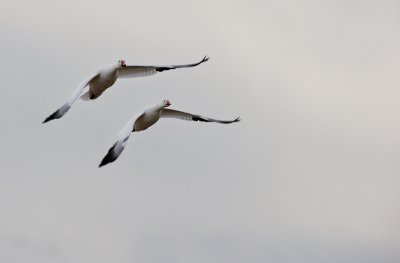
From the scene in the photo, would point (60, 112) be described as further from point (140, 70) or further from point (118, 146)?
point (140, 70)

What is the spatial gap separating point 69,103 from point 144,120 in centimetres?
438

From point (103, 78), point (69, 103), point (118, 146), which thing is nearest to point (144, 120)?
point (103, 78)

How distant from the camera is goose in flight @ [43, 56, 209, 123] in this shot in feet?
254

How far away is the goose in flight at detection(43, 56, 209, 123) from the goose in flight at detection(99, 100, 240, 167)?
211cm

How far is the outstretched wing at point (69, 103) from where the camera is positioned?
76.8m

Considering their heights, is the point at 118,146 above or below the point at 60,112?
below

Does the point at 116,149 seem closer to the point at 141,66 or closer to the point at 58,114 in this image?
the point at 58,114

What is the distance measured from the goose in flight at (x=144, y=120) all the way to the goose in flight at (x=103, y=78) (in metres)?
2.11

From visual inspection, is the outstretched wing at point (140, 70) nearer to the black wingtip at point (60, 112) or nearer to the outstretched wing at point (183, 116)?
the outstretched wing at point (183, 116)

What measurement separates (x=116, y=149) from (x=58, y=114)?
3281mm

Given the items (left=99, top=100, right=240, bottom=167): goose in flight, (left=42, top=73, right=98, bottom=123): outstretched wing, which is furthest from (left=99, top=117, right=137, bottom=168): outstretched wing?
(left=42, top=73, right=98, bottom=123): outstretched wing

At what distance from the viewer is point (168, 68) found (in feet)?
276

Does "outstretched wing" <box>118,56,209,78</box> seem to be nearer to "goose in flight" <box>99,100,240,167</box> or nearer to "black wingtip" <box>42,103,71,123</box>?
"goose in flight" <box>99,100,240,167</box>

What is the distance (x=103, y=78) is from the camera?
264ft
